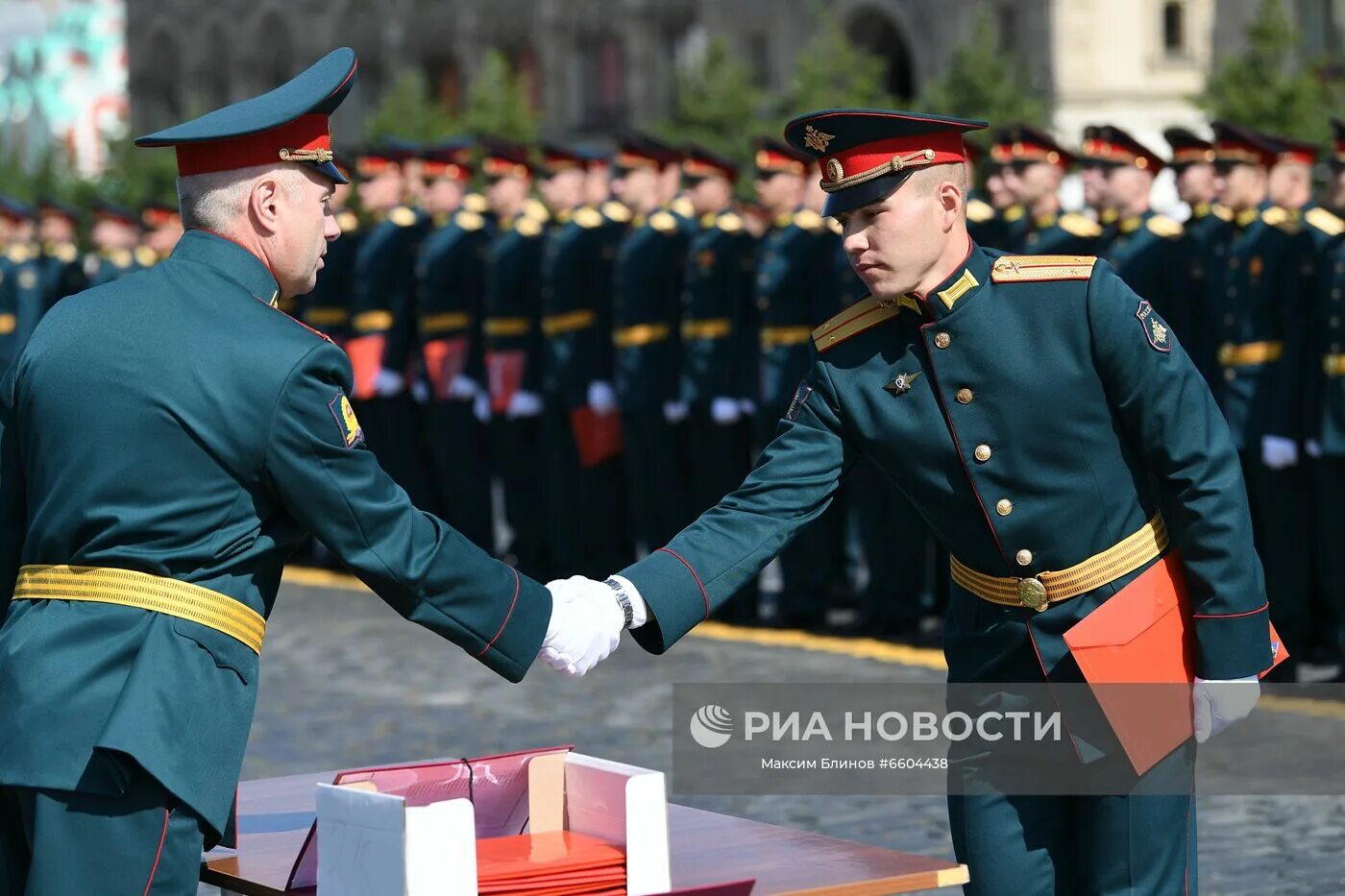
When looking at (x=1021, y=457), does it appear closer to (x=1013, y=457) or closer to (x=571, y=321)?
(x=1013, y=457)

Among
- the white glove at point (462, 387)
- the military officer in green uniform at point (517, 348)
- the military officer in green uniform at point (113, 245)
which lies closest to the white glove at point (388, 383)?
the white glove at point (462, 387)

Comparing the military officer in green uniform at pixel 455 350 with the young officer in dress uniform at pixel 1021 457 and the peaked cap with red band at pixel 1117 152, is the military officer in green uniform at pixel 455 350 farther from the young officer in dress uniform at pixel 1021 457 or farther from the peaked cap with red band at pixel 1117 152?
the young officer in dress uniform at pixel 1021 457

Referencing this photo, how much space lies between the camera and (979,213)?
1174cm

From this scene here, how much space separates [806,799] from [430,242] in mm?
7031

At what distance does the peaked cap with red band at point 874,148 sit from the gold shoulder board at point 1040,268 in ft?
0.76

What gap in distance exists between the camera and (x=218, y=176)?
4383mm

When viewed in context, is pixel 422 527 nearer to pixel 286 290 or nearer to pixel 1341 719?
pixel 286 290

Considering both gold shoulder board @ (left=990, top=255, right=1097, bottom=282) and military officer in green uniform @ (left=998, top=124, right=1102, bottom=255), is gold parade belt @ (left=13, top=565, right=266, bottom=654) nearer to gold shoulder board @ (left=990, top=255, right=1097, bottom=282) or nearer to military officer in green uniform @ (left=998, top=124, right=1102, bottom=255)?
gold shoulder board @ (left=990, top=255, right=1097, bottom=282)

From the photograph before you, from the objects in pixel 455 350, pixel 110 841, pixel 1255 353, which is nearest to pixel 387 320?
pixel 455 350

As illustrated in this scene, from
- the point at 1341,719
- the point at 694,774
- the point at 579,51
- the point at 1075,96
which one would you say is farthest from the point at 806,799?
the point at 579,51

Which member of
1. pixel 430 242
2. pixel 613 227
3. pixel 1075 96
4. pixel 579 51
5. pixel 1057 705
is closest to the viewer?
pixel 1057 705

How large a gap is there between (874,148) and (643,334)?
829 centimetres

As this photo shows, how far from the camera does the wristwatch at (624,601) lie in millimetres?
4852

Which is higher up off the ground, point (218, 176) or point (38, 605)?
point (218, 176)
